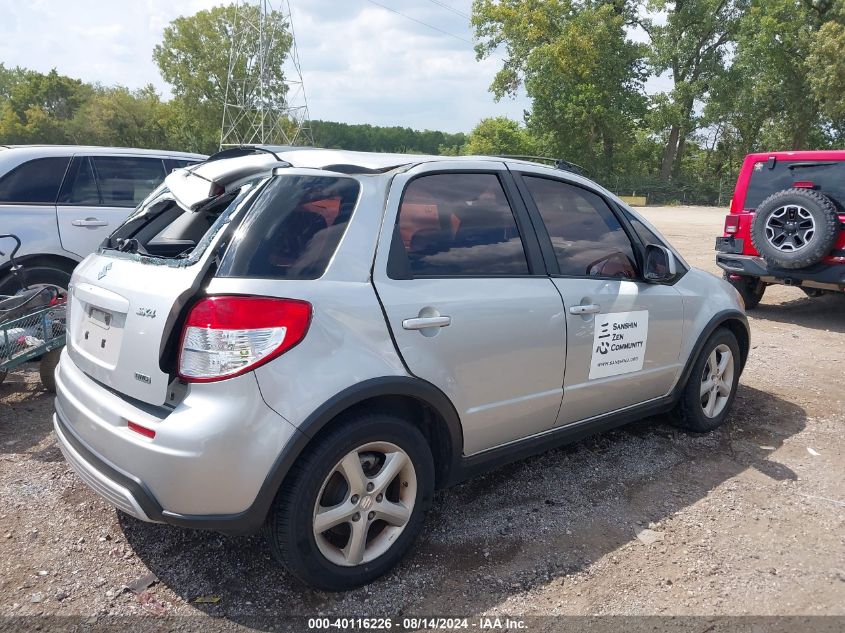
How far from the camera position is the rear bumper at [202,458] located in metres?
2.17

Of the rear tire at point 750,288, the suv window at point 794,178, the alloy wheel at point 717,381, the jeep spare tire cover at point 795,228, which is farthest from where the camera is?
the rear tire at point 750,288

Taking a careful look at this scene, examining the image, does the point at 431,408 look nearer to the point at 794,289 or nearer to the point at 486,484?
the point at 486,484

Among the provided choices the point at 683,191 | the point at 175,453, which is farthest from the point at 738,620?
the point at 683,191

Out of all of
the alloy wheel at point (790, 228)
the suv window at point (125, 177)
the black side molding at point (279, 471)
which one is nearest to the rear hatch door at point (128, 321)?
the black side molding at point (279, 471)

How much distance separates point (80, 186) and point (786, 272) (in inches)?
299

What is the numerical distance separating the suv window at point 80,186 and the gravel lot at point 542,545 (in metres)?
2.38

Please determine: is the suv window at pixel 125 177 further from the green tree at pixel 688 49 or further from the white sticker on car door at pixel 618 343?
the green tree at pixel 688 49

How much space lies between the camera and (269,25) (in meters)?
41.8

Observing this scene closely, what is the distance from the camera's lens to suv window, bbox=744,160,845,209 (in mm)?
7039

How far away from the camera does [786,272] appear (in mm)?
7422

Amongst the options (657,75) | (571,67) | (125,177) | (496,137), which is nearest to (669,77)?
(657,75)

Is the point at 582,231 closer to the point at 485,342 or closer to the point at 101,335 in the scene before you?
the point at 485,342

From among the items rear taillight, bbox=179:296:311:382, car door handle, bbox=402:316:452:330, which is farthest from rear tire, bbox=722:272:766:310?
rear taillight, bbox=179:296:311:382

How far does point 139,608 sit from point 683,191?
142ft
